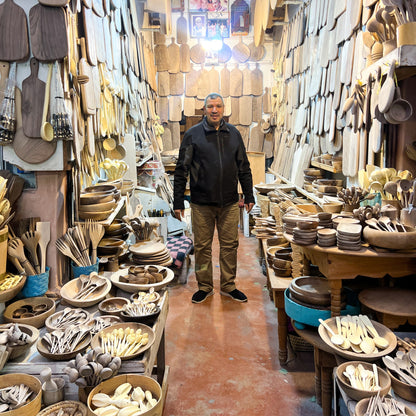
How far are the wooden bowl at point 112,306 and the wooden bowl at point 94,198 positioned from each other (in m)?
0.89

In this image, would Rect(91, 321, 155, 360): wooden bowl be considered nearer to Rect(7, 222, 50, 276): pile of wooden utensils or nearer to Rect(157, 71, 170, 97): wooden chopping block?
Rect(7, 222, 50, 276): pile of wooden utensils

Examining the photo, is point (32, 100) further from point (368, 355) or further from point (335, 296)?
point (368, 355)

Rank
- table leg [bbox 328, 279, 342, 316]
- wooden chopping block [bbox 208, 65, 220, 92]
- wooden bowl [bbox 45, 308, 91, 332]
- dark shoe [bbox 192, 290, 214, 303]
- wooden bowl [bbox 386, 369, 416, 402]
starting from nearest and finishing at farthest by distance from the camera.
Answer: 1. wooden bowl [bbox 386, 369, 416, 402]
2. wooden bowl [bbox 45, 308, 91, 332]
3. table leg [bbox 328, 279, 342, 316]
4. dark shoe [bbox 192, 290, 214, 303]
5. wooden chopping block [bbox 208, 65, 220, 92]

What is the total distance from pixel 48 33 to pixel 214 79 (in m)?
6.58

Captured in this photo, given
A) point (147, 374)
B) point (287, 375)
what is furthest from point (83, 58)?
point (287, 375)

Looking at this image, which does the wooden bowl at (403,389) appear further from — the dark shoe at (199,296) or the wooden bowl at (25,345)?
the dark shoe at (199,296)

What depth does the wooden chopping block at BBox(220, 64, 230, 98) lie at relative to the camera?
8586 mm

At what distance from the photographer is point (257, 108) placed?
874 centimetres

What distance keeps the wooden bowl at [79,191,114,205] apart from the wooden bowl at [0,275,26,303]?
31.6 inches

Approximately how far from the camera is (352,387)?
147cm

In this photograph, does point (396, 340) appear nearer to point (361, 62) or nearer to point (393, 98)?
point (393, 98)

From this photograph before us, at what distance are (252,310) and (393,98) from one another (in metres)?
→ 2.21

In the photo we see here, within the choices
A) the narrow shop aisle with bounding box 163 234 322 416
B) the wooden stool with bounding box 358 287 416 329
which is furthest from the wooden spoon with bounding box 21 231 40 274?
the wooden stool with bounding box 358 287 416 329

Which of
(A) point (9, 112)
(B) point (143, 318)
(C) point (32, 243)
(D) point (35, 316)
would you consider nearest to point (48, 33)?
(A) point (9, 112)
